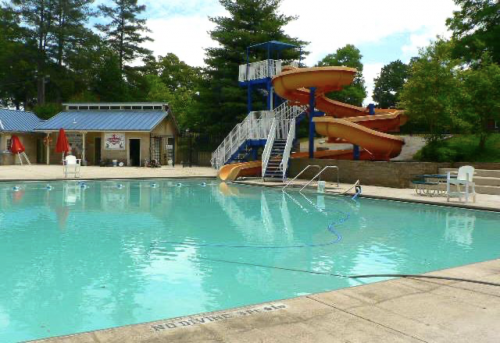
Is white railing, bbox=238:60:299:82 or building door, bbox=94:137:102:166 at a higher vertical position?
white railing, bbox=238:60:299:82

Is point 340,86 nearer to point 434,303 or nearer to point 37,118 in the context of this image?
point 434,303

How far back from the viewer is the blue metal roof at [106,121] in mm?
33219

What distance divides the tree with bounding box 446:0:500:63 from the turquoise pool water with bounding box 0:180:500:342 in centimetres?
1468

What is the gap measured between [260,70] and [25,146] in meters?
20.1

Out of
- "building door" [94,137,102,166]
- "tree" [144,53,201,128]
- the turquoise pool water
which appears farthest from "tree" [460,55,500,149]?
"building door" [94,137,102,166]

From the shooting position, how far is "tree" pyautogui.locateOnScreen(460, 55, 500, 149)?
19.7m

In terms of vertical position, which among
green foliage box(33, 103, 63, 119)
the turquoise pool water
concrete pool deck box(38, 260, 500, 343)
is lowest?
the turquoise pool water

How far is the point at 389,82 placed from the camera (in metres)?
68.1

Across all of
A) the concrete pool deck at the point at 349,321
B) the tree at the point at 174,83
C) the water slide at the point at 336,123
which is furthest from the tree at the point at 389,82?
the concrete pool deck at the point at 349,321

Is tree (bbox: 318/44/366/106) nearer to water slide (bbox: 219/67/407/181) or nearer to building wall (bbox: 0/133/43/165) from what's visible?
water slide (bbox: 219/67/407/181)

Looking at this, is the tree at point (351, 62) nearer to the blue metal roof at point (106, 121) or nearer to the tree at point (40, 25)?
the blue metal roof at point (106, 121)

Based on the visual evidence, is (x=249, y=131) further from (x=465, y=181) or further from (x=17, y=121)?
(x=17, y=121)

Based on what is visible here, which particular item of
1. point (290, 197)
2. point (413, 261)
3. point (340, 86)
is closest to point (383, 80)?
point (340, 86)

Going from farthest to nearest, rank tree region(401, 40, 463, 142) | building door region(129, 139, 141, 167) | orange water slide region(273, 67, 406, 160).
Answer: building door region(129, 139, 141, 167) → orange water slide region(273, 67, 406, 160) → tree region(401, 40, 463, 142)
